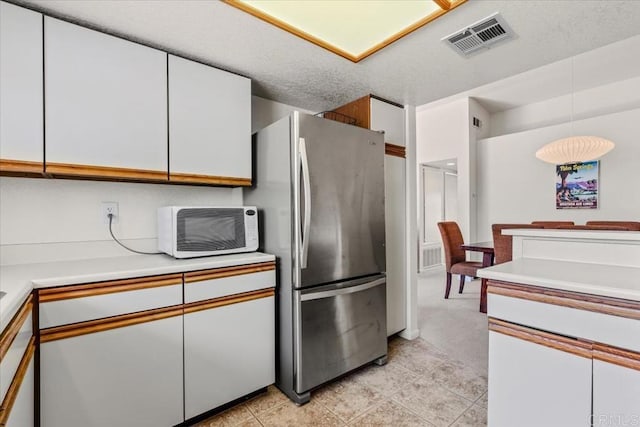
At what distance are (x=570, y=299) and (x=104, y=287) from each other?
1929mm

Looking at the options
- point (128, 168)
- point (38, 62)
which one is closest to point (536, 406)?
point (128, 168)

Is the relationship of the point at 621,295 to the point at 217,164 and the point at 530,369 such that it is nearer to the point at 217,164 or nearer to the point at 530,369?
the point at 530,369

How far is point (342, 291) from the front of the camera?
199 centimetres

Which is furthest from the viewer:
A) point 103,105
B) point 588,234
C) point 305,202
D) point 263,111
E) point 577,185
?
point 577,185

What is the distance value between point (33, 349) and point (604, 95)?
6.70 metres

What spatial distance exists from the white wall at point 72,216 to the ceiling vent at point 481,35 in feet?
6.31

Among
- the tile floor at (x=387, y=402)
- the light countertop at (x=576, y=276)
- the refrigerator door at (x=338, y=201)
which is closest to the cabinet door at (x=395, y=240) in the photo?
the refrigerator door at (x=338, y=201)

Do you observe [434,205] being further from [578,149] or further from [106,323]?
[106,323]

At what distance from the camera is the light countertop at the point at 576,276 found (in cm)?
106

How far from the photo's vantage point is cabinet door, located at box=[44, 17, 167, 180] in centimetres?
146

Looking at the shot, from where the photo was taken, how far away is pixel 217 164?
195 cm

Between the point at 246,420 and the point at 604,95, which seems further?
the point at 604,95

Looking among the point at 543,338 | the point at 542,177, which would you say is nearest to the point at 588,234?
the point at 543,338

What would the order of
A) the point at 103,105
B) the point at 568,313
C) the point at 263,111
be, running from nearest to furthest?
1. the point at 568,313
2. the point at 103,105
3. the point at 263,111
